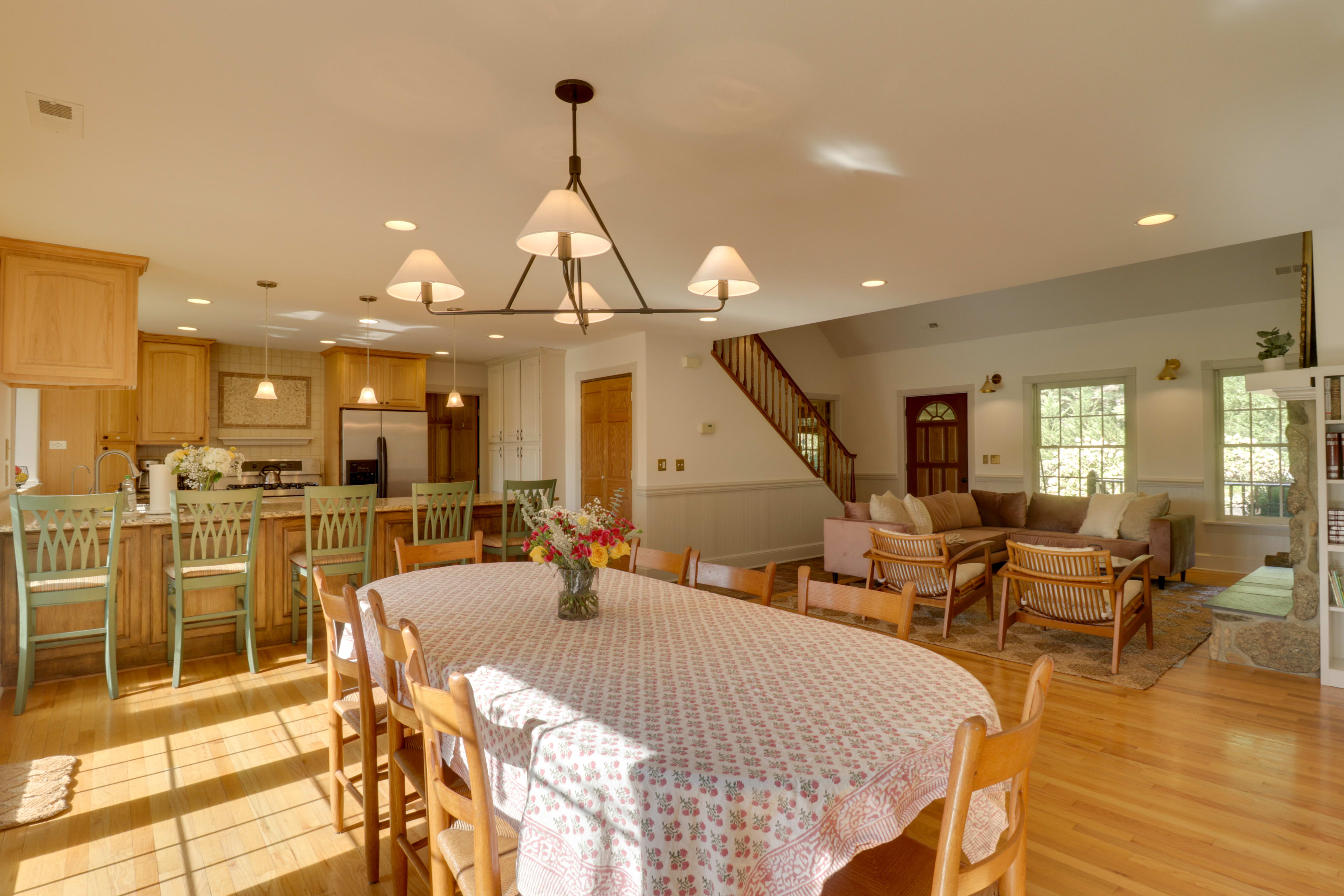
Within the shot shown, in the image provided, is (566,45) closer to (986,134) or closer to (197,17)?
(197,17)

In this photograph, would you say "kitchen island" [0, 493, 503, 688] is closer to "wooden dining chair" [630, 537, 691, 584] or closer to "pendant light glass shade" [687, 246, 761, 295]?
"wooden dining chair" [630, 537, 691, 584]

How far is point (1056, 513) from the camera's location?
673cm

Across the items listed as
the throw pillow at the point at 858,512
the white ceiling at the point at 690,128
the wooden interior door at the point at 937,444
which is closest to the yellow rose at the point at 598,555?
the white ceiling at the point at 690,128

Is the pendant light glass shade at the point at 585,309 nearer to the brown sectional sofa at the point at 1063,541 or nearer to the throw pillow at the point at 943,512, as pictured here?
the brown sectional sofa at the point at 1063,541

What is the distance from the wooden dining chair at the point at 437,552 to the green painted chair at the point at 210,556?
136 cm

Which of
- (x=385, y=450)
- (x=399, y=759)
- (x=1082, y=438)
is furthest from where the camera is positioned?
(x=1082, y=438)

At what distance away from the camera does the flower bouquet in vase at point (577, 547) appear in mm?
1988

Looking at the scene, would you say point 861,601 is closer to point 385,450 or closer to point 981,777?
point 981,777

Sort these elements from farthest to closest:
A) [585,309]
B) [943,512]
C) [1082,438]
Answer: [1082,438], [943,512], [585,309]

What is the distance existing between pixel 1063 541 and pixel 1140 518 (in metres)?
0.65

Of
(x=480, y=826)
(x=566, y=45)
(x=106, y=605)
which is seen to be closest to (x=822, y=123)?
(x=566, y=45)

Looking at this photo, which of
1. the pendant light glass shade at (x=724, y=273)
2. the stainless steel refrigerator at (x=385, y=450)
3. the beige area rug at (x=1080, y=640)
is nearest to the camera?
the pendant light glass shade at (x=724, y=273)

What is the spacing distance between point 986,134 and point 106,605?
15.7ft

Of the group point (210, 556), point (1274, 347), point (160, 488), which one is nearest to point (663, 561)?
point (210, 556)
